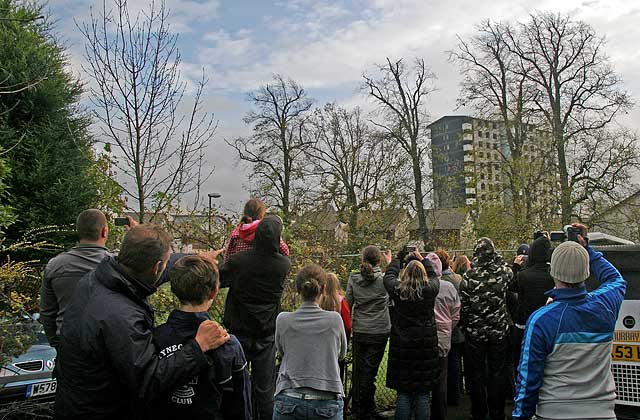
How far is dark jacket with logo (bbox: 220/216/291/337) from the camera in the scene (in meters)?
4.96

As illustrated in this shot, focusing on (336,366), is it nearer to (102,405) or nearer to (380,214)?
(102,405)

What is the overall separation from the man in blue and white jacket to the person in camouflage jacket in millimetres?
2655

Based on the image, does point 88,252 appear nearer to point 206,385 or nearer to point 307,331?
point 307,331

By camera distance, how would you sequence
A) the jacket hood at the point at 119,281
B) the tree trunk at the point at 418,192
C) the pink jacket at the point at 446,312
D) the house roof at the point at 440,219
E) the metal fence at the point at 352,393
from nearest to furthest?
1. the jacket hood at the point at 119,281
2. the pink jacket at the point at 446,312
3. the metal fence at the point at 352,393
4. the house roof at the point at 440,219
5. the tree trunk at the point at 418,192

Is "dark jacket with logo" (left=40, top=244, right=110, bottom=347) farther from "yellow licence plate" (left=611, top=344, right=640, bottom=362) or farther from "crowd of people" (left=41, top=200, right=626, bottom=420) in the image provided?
→ "yellow licence plate" (left=611, top=344, right=640, bottom=362)

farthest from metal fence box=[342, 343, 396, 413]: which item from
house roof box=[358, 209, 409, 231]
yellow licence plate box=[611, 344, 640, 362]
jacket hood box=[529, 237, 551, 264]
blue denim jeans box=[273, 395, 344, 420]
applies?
house roof box=[358, 209, 409, 231]

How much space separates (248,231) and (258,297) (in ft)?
2.09

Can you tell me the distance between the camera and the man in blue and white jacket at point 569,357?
137 inches

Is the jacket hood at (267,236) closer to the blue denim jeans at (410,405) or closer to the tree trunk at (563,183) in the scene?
the blue denim jeans at (410,405)

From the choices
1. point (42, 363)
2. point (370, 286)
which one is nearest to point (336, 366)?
point (370, 286)

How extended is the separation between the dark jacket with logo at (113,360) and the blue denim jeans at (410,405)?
150 inches

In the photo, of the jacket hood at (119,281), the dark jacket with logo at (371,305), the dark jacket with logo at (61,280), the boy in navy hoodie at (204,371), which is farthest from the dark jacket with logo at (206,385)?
the dark jacket with logo at (371,305)

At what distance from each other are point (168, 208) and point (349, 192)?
25777 millimetres

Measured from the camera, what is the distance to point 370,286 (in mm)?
6445
